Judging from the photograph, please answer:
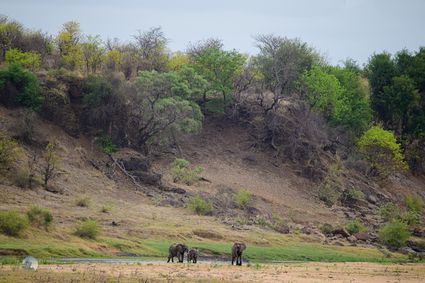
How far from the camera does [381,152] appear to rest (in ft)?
325

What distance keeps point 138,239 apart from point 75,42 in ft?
142

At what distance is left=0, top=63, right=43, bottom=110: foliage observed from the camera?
73.5 metres

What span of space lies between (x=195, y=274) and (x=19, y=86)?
41484 mm

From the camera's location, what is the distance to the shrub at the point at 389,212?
8250cm

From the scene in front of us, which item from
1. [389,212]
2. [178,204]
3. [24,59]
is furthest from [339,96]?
[24,59]

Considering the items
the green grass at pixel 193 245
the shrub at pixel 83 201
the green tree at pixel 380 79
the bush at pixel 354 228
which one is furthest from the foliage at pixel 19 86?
the green tree at pixel 380 79

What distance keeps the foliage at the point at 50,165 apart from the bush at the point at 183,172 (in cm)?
1497

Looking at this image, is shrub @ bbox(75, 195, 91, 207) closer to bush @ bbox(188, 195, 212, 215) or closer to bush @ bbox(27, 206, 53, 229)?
bush @ bbox(188, 195, 212, 215)

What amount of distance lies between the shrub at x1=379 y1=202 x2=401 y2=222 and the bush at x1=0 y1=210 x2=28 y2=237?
4399 centimetres

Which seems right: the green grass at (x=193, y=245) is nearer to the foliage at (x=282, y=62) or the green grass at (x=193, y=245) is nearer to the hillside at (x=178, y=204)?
the hillside at (x=178, y=204)

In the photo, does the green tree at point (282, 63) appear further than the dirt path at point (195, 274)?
Yes

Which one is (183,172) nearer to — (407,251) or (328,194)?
(328,194)

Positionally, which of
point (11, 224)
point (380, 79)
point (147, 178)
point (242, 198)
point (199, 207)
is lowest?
point (11, 224)

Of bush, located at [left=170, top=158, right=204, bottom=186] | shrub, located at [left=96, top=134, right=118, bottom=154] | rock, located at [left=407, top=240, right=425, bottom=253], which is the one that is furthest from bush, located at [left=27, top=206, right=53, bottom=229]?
rock, located at [left=407, top=240, right=425, bottom=253]
